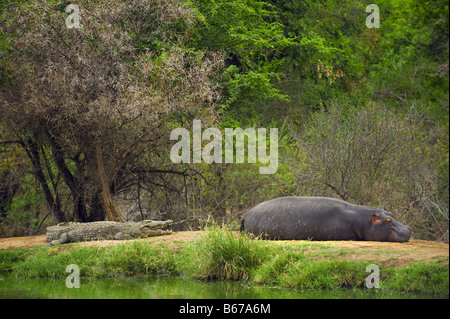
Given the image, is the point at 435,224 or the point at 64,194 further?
the point at 64,194

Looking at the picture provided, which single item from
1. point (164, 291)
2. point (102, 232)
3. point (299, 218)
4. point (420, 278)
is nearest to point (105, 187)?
point (102, 232)

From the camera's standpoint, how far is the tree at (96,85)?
1428 cm

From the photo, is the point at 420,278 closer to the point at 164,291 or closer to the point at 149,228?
the point at 164,291

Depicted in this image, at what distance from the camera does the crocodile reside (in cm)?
1404

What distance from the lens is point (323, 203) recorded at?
13.1 meters

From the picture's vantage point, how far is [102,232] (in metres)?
14.2

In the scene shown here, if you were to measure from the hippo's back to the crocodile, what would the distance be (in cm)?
228

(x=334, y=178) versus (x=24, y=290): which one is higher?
(x=334, y=178)

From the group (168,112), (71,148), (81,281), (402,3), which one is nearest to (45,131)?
(71,148)

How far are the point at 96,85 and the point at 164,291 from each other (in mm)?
6145

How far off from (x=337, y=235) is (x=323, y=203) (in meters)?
0.75

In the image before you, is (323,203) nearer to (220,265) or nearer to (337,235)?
(337,235)

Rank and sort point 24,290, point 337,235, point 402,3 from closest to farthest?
1. point 24,290
2. point 337,235
3. point 402,3

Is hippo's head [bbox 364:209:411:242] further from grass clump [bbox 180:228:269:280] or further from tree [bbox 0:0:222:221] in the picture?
tree [bbox 0:0:222:221]
